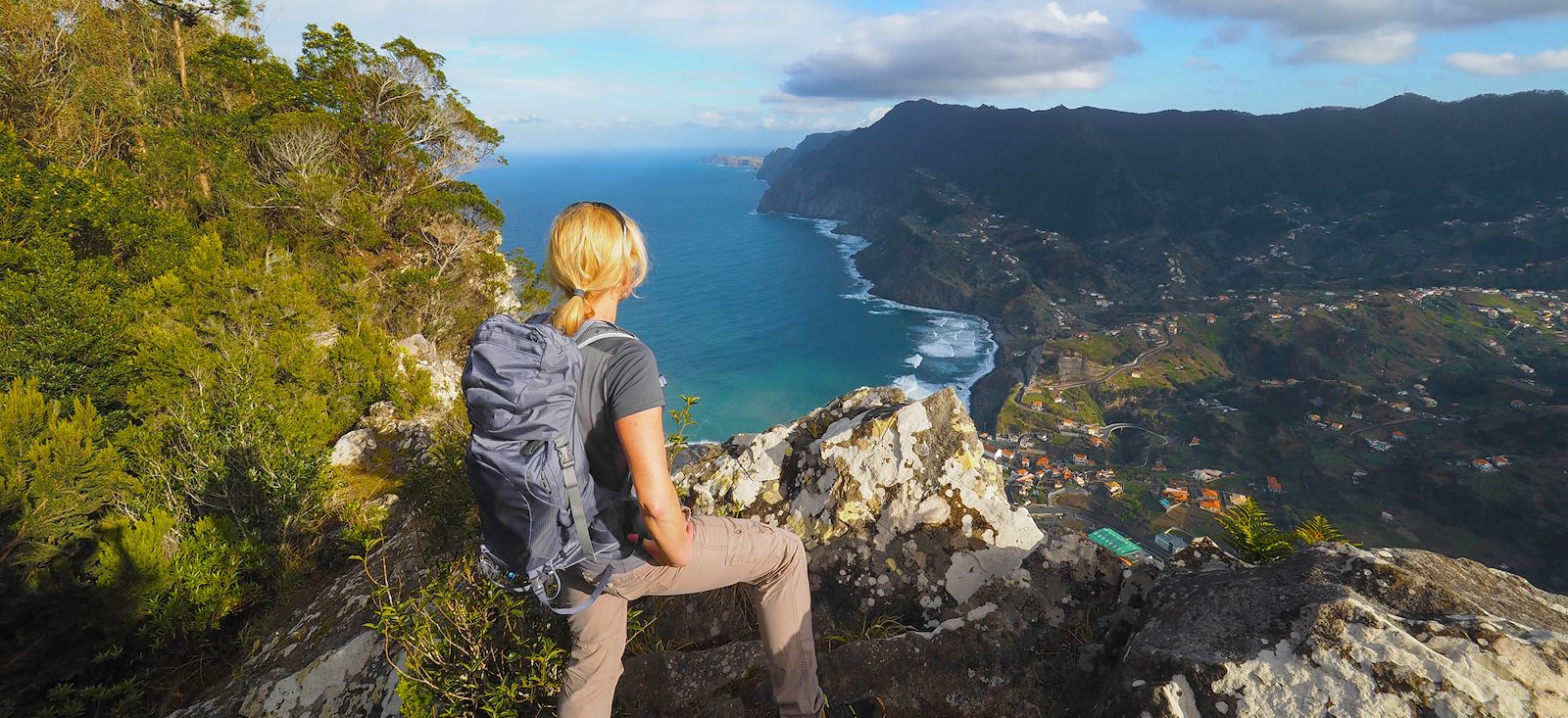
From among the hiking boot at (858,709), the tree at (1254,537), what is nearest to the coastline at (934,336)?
the tree at (1254,537)

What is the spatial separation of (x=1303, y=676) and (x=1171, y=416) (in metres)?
77.8

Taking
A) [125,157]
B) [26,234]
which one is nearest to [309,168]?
[125,157]

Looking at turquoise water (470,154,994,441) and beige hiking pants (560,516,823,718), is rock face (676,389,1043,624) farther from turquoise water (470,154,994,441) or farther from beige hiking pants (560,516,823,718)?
turquoise water (470,154,994,441)

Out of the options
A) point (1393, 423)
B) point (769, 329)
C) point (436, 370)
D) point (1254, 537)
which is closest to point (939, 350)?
point (769, 329)

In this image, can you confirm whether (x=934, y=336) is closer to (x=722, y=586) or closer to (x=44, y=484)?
(x=44, y=484)

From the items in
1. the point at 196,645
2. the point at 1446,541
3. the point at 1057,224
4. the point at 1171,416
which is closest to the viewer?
the point at 196,645

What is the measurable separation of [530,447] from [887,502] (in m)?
3.30

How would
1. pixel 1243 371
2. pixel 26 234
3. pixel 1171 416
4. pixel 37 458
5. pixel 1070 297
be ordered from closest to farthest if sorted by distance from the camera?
pixel 37 458
pixel 26 234
pixel 1171 416
pixel 1243 371
pixel 1070 297

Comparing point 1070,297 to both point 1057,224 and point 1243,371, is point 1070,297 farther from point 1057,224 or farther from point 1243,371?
point 1057,224

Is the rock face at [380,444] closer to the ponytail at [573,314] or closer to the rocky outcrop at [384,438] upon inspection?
the rocky outcrop at [384,438]

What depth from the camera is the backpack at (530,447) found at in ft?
7.27

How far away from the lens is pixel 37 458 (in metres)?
6.66

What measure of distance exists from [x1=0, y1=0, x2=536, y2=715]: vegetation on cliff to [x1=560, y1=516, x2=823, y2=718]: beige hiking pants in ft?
15.5

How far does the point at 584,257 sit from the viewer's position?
250cm
